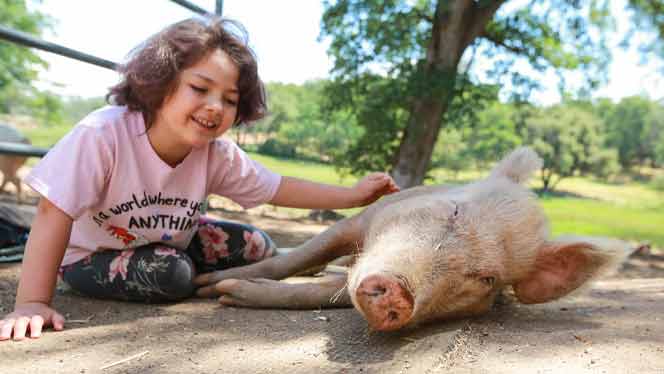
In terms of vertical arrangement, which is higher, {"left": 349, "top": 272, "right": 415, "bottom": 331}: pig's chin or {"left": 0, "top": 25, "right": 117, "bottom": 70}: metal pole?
{"left": 0, "top": 25, "right": 117, "bottom": 70}: metal pole

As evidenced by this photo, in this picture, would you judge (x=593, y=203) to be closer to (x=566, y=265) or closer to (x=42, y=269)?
(x=566, y=265)

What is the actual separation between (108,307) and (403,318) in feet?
4.24

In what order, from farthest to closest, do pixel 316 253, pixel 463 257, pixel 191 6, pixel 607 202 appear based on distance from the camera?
1. pixel 607 202
2. pixel 191 6
3. pixel 316 253
4. pixel 463 257

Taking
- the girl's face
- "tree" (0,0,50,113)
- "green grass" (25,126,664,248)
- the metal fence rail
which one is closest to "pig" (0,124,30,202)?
"green grass" (25,126,664,248)

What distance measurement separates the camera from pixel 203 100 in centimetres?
209

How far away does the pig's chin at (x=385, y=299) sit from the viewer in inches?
61.6

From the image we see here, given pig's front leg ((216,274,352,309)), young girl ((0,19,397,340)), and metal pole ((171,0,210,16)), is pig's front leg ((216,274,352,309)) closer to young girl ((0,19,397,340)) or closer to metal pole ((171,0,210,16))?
young girl ((0,19,397,340))

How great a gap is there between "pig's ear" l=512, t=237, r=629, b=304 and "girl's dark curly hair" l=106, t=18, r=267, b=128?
4.86 feet

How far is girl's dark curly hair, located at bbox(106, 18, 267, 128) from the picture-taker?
6.92 ft

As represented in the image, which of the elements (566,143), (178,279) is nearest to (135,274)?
(178,279)

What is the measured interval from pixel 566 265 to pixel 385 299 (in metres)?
1.09

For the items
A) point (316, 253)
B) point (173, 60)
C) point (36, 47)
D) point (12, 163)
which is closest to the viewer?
point (173, 60)

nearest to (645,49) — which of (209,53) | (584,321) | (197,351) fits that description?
(584,321)

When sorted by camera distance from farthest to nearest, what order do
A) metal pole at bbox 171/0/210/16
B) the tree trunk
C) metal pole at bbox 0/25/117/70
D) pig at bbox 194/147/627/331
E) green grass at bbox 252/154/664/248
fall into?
1. green grass at bbox 252/154/664/248
2. the tree trunk
3. metal pole at bbox 171/0/210/16
4. metal pole at bbox 0/25/117/70
5. pig at bbox 194/147/627/331
